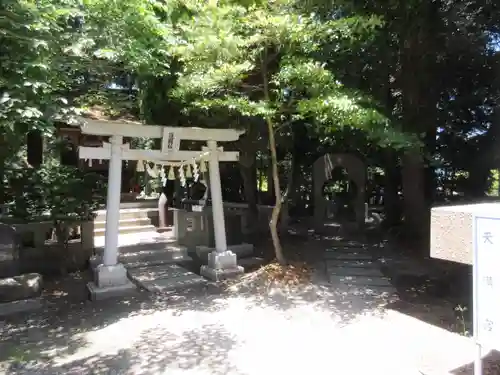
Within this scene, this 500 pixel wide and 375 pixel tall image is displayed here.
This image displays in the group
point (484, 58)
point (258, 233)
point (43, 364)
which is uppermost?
point (484, 58)

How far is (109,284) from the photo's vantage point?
23.1 feet

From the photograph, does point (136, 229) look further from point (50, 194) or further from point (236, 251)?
point (50, 194)

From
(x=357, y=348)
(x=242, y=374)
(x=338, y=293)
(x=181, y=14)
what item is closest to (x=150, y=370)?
(x=242, y=374)

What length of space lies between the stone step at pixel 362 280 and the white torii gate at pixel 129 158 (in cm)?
203

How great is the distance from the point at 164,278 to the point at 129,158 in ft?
8.47

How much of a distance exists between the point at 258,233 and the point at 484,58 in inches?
299

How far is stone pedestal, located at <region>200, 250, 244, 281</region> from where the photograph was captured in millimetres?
7992

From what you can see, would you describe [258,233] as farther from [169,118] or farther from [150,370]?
[150,370]

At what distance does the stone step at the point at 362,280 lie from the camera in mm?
7418

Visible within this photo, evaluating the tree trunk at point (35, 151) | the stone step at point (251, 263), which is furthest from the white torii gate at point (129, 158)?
the tree trunk at point (35, 151)

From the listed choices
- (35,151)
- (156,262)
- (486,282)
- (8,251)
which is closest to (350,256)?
(156,262)

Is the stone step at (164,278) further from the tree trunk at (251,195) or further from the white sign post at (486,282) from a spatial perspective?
the white sign post at (486,282)

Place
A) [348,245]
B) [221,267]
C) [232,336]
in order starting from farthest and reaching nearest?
[348,245]
[221,267]
[232,336]

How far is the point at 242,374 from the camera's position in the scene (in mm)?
4289
